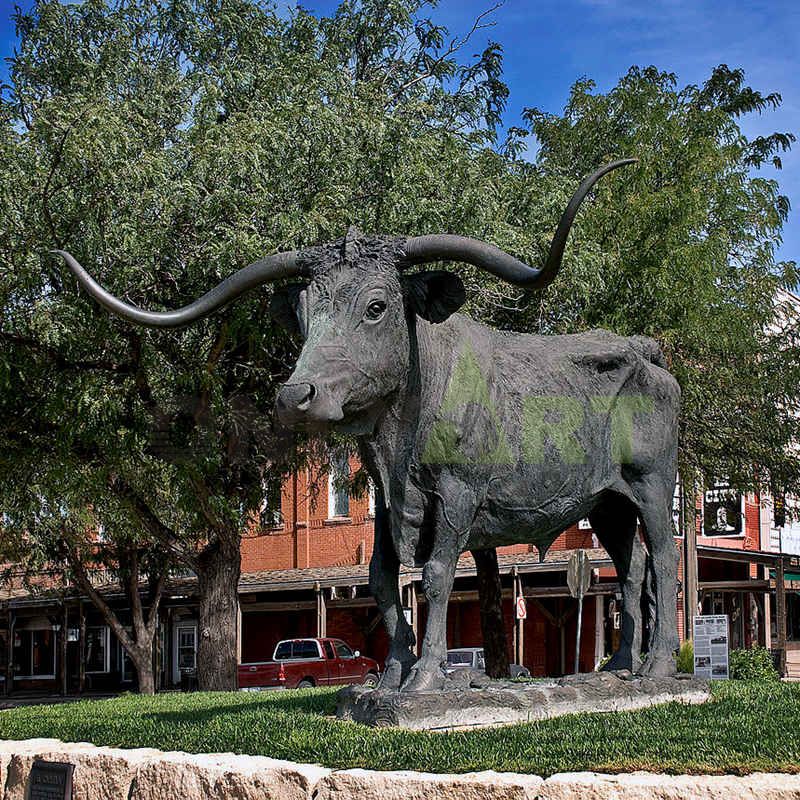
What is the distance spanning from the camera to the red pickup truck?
93.0 feet

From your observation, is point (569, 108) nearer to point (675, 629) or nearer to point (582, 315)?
point (582, 315)

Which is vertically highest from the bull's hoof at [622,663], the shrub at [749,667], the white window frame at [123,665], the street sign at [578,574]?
the street sign at [578,574]

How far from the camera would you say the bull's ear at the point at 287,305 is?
6527 millimetres

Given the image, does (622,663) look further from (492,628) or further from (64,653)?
(64,653)

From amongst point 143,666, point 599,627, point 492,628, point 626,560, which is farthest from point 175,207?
point 599,627

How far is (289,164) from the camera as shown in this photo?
13430mm

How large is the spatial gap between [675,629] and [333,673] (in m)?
22.2

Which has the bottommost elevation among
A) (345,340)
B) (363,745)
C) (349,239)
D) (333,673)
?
(333,673)

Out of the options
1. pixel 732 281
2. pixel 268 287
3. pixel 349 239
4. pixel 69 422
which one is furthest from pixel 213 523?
pixel 349 239

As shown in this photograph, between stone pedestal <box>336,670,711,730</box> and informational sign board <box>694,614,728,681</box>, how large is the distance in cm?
440

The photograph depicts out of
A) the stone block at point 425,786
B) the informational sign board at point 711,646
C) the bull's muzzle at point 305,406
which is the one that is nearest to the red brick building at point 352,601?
the informational sign board at point 711,646

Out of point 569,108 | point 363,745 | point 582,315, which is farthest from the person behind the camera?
point 569,108

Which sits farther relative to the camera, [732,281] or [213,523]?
[732,281]

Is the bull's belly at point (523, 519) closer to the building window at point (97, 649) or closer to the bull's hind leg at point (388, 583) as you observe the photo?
the bull's hind leg at point (388, 583)
